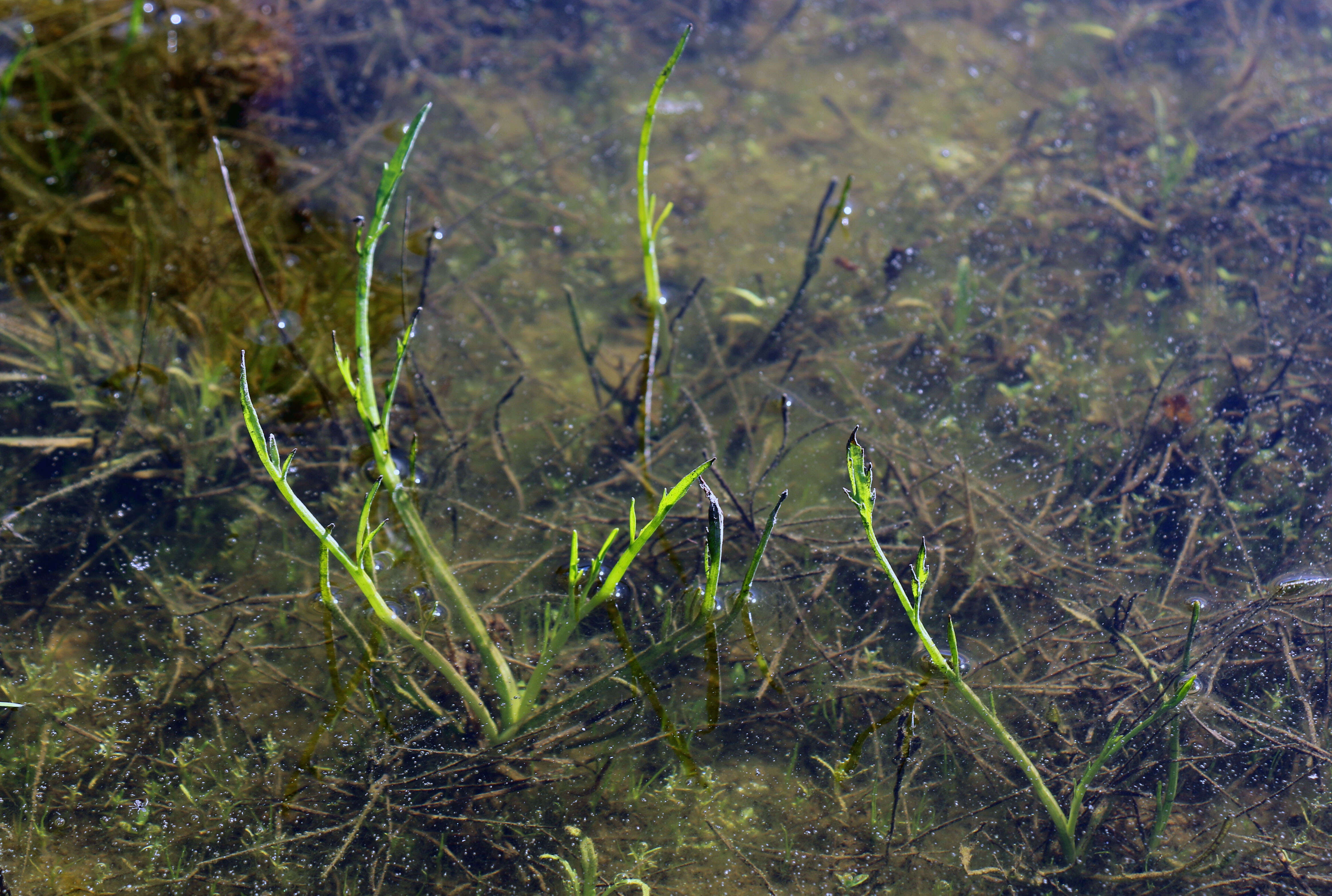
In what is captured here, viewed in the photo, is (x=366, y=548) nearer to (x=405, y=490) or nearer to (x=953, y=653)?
(x=405, y=490)

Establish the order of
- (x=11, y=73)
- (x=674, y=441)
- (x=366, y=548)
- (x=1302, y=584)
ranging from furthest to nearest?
(x=11, y=73) < (x=674, y=441) < (x=1302, y=584) < (x=366, y=548)

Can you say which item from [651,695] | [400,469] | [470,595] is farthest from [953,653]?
[400,469]

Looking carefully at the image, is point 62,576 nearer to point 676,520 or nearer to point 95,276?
point 95,276

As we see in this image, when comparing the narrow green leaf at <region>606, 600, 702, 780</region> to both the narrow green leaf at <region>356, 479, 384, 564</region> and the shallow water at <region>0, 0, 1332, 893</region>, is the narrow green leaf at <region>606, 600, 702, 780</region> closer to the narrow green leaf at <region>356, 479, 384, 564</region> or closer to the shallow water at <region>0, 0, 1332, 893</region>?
the shallow water at <region>0, 0, 1332, 893</region>

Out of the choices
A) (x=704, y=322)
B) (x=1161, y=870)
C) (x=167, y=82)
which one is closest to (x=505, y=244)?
(x=704, y=322)

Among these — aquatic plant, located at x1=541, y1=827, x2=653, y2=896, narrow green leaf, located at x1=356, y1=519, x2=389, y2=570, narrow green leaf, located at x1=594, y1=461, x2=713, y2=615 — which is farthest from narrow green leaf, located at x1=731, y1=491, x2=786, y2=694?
narrow green leaf, located at x1=356, y1=519, x2=389, y2=570
